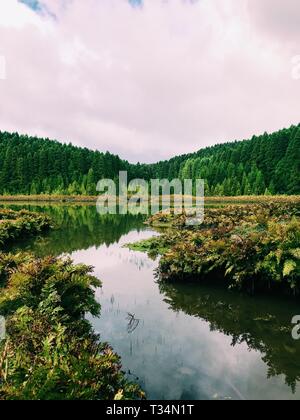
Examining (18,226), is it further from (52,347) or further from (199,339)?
(52,347)

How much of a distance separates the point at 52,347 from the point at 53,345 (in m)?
0.29

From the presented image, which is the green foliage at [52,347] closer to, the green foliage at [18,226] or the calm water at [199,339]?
the calm water at [199,339]

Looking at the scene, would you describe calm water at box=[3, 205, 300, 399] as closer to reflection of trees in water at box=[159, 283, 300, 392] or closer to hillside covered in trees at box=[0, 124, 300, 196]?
reflection of trees in water at box=[159, 283, 300, 392]

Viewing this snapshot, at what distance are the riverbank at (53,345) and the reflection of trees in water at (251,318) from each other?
9.07ft

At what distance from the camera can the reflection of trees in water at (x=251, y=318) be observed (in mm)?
6422

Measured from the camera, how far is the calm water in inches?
222

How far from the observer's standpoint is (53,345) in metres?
5.30

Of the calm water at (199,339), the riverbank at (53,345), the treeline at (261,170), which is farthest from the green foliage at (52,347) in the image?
the treeline at (261,170)

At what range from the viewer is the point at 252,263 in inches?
408

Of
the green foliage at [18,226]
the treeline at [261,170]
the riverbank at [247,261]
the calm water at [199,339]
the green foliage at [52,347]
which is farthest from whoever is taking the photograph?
the treeline at [261,170]

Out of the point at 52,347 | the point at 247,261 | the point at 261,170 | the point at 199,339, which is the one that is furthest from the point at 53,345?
the point at 261,170

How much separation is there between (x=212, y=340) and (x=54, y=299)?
3.45 m
